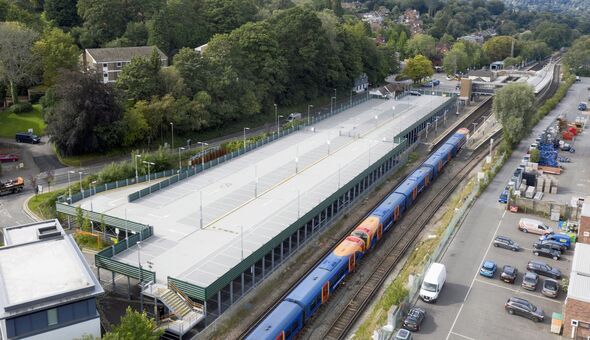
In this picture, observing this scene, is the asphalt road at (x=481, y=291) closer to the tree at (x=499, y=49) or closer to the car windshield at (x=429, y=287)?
the car windshield at (x=429, y=287)

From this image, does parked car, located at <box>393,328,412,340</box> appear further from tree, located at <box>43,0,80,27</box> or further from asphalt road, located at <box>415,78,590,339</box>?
tree, located at <box>43,0,80,27</box>

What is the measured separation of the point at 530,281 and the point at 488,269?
8.96 ft

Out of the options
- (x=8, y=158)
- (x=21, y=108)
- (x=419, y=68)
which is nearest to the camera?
(x=8, y=158)

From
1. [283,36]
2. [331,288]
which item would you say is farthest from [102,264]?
[283,36]

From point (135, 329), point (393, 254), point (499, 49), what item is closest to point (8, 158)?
point (135, 329)

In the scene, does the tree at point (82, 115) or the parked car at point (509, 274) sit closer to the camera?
the parked car at point (509, 274)

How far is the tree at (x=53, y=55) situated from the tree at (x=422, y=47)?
10102 cm

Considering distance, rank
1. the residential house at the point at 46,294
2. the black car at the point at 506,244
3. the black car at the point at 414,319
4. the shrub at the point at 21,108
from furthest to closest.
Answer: the shrub at the point at 21,108, the black car at the point at 506,244, the black car at the point at 414,319, the residential house at the point at 46,294

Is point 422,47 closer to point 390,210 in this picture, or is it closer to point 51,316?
point 390,210

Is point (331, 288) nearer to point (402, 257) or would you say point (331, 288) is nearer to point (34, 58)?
point (402, 257)

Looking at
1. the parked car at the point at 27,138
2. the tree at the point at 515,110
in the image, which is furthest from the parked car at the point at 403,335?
the parked car at the point at 27,138

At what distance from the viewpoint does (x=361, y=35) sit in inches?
4717

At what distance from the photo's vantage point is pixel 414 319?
3225cm

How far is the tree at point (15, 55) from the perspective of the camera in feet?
237
